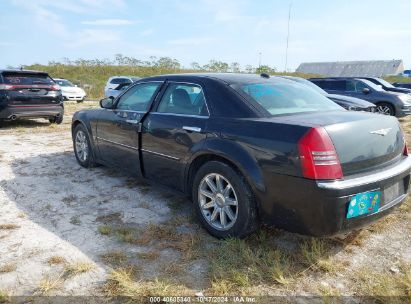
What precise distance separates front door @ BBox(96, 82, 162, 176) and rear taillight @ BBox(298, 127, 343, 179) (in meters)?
2.13

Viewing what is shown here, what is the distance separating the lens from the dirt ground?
2584mm

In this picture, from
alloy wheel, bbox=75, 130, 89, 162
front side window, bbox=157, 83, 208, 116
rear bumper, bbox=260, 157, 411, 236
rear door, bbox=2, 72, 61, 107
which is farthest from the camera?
rear door, bbox=2, 72, 61, 107

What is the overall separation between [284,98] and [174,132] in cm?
115

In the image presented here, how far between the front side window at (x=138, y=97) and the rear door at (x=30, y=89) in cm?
534

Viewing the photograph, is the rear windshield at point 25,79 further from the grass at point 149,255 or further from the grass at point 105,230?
the grass at point 149,255

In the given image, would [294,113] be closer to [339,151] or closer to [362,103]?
[339,151]

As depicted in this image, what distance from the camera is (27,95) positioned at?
9.01m

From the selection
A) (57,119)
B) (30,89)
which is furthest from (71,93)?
(30,89)

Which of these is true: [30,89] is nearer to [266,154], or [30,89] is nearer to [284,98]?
[284,98]

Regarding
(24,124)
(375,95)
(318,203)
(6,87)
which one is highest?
(6,87)

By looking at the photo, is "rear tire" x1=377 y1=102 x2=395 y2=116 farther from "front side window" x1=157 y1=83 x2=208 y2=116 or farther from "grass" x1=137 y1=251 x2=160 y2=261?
"grass" x1=137 y1=251 x2=160 y2=261

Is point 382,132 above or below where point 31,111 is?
above

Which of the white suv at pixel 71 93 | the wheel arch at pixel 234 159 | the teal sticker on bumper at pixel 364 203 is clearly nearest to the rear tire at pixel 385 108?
the teal sticker on bumper at pixel 364 203

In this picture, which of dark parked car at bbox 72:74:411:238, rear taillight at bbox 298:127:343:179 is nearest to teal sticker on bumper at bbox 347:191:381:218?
dark parked car at bbox 72:74:411:238
